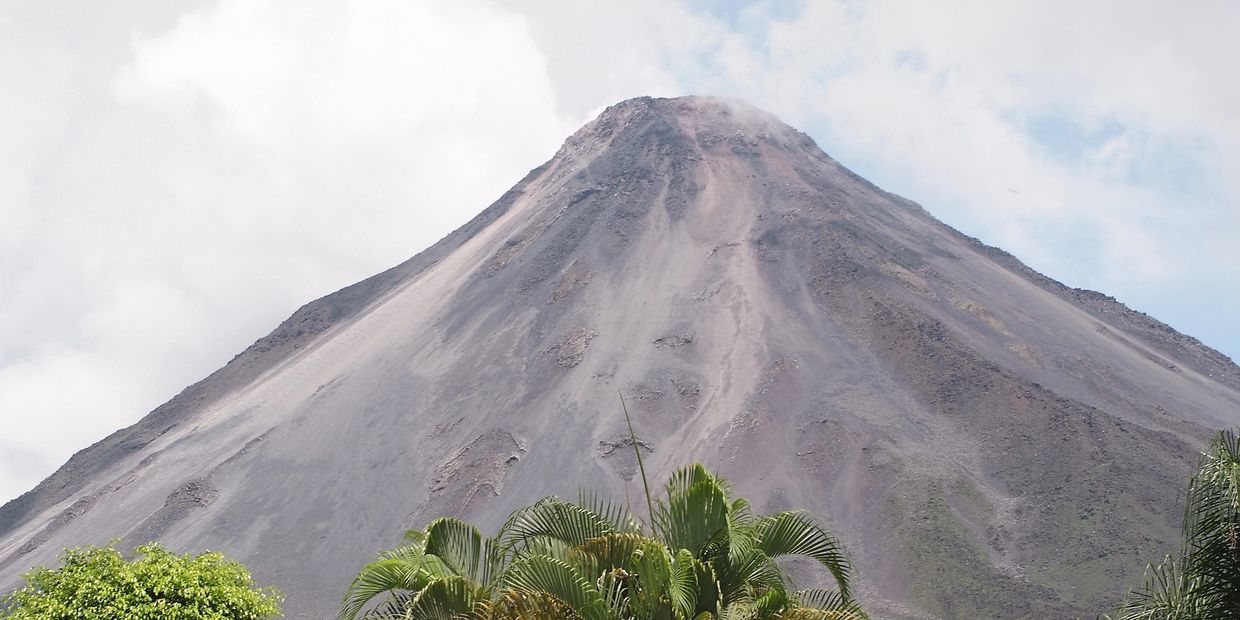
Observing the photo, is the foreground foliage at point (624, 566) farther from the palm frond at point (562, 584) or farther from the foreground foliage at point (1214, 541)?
the foreground foliage at point (1214, 541)

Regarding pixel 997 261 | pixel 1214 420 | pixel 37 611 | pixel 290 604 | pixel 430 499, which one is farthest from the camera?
pixel 997 261

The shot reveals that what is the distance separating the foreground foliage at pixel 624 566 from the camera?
719 cm

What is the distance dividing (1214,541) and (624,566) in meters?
3.69

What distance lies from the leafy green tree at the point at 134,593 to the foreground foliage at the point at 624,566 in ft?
20.2

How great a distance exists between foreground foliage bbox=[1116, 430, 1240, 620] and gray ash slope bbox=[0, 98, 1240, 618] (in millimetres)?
44576

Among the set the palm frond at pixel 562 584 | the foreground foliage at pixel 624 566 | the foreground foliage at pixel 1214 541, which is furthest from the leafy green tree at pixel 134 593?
the foreground foliage at pixel 1214 541

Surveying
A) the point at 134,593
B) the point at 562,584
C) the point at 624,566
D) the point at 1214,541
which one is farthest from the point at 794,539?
the point at 134,593

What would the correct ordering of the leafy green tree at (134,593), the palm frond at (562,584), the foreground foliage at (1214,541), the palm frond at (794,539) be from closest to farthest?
the foreground foliage at (1214,541) < the palm frond at (562,584) < the palm frond at (794,539) < the leafy green tree at (134,593)

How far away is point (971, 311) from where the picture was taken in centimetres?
8100

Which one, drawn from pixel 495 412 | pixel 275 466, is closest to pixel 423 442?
pixel 495 412

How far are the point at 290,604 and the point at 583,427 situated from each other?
20.2 m

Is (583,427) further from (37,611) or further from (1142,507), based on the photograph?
(37,611)

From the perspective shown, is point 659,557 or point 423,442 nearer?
point 659,557

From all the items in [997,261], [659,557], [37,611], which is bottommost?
[997,261]
